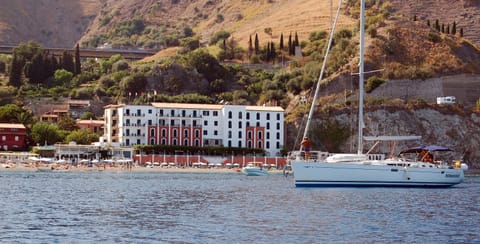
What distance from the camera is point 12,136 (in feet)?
409

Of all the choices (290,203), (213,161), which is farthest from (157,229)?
(213,161)

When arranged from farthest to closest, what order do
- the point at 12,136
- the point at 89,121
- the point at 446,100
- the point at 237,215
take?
the point at 89,121
the point at 446,100
the point at 12,136
the point at 237,215

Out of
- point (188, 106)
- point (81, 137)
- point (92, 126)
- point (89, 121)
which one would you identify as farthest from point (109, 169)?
point (89, 121)

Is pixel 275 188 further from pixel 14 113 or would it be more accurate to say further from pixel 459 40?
pixel 459 40

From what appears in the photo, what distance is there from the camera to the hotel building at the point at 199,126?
415ft

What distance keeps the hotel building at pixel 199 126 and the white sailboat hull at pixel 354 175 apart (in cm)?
5914

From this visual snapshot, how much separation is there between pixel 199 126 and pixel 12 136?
966 inches

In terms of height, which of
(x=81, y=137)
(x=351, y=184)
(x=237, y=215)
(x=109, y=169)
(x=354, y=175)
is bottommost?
(x=109, y=169)

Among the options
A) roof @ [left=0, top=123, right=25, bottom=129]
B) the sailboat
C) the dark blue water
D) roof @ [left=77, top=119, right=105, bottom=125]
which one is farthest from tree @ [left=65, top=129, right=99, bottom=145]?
the sailboat

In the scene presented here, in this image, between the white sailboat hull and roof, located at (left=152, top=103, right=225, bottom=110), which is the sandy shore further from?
the white sailboat hull

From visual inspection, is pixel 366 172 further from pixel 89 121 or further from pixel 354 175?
pixel 89 121

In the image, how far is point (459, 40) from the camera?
148875mm

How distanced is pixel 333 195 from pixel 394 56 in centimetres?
8319

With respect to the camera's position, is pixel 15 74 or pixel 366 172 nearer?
pixel 366 172
